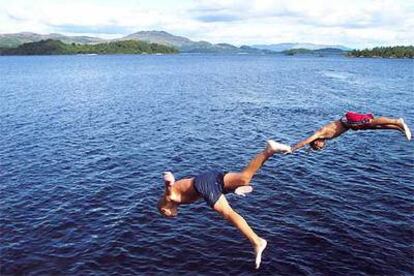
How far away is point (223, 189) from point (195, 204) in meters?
25.6

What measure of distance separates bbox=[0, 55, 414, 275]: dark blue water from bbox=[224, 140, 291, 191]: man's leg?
17074 millimetres

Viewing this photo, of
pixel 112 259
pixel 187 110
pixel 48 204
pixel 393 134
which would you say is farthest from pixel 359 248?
pixel 187 110

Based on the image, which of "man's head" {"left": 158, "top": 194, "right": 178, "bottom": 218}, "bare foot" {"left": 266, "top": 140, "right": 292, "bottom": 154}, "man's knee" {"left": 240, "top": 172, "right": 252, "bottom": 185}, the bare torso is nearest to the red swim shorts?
the bare torso

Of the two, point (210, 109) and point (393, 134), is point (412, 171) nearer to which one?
point (393, 134)

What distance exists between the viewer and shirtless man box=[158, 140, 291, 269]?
13.5 m

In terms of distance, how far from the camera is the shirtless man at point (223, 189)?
13.5m

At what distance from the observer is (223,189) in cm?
1425

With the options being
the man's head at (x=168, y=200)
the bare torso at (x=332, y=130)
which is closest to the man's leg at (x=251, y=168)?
the man's head at (x=168, y=200)

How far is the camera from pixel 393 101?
9231 cm

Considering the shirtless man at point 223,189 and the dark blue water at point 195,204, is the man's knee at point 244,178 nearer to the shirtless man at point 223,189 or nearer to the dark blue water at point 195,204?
the shirtless man at point 223,189

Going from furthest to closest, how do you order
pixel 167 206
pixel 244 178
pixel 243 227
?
pixel 167 206 → pixel 243 227 → pixel 244 178

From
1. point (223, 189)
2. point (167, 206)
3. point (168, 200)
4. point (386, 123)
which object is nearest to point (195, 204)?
point (167, 206)

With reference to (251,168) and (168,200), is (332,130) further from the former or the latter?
(168,200)

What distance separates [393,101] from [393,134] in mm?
33129
